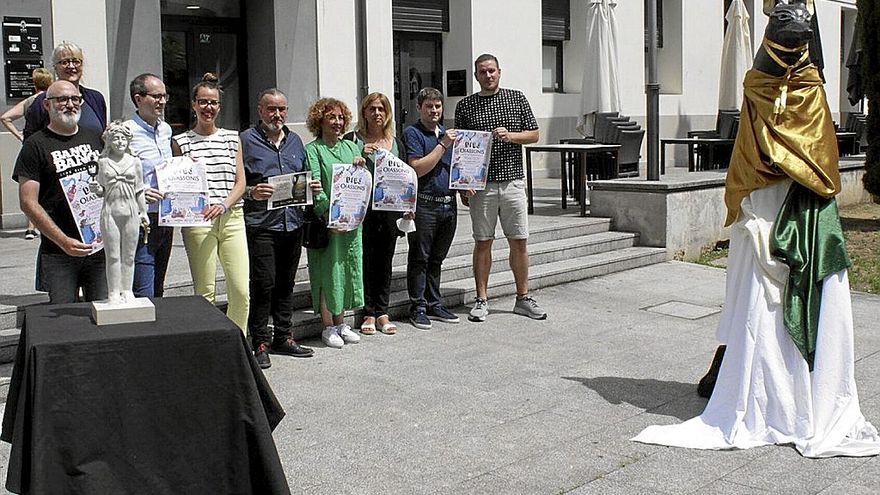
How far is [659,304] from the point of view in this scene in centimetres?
934

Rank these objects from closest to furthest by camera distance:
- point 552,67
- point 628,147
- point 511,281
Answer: point 511,281 < point 628,147 < point 552,67

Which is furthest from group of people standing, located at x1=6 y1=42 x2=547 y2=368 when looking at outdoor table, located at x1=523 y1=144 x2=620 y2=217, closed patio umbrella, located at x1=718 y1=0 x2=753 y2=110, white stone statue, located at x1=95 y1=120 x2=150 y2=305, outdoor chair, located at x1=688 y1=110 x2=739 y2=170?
closed patio umbrella, located at x1=718 y1=0 x2=753 y2=110

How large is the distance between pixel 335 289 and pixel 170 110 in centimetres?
713

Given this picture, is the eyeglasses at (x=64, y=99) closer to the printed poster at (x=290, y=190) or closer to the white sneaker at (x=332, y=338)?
the printed poster at (x=290, y=190)

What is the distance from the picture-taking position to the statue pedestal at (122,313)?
161 inches

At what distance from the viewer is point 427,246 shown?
8.23 metres

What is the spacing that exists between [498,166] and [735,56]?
10.8m

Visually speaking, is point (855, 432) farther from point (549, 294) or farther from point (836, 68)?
point (836, 68)

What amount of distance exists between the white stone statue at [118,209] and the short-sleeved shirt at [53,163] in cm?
129

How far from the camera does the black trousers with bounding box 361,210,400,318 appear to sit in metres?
7.86

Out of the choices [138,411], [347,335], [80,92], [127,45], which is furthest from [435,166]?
[127,45]

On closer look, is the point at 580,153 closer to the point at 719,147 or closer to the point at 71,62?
the point at 719,147

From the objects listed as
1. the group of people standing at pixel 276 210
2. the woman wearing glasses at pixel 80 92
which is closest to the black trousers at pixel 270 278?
the group of people standing at pixel 276 210

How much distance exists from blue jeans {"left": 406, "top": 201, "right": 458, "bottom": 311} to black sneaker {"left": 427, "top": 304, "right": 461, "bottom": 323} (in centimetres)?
10
